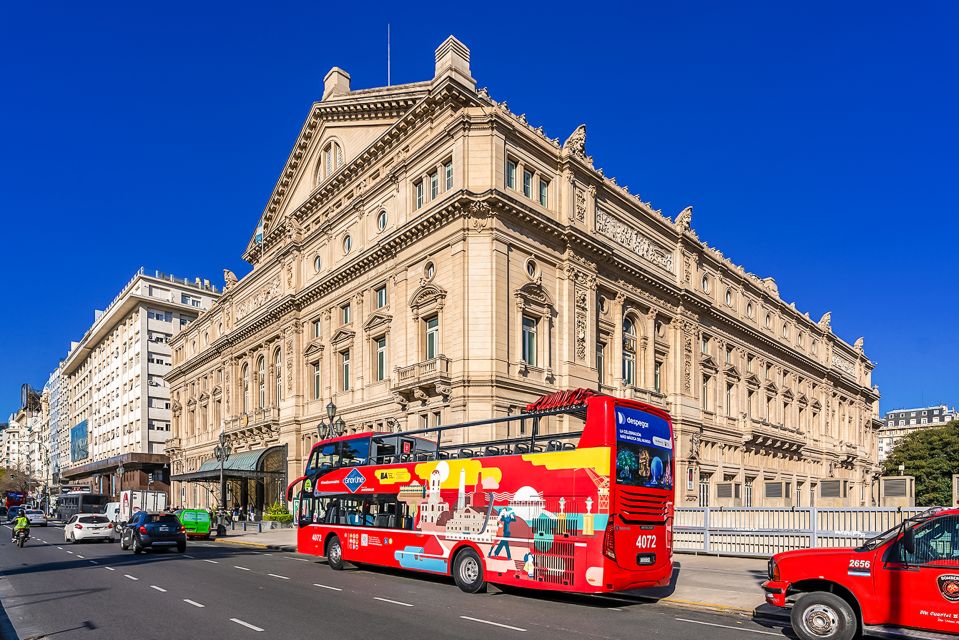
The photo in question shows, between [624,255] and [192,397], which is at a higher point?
[624,255]

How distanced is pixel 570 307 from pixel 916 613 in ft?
104

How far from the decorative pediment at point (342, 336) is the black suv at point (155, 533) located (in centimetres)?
1879

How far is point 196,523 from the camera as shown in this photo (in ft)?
141

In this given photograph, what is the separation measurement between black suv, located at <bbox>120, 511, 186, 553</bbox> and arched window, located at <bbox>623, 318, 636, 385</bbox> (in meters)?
27.9

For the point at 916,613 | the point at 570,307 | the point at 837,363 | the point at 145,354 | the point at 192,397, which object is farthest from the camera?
the point at 145,354

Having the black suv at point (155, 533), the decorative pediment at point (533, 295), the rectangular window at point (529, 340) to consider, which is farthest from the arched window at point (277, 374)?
the black suv at point (155, 533)

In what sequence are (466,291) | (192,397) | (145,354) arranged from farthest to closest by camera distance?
(145,354) < (192,397) < (466,291)

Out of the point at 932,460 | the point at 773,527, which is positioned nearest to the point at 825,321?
the point at 932,460

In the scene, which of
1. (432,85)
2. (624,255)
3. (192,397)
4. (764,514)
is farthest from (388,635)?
(192,397)

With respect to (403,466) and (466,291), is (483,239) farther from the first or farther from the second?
(403,466)

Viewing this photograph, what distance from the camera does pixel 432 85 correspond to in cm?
4200

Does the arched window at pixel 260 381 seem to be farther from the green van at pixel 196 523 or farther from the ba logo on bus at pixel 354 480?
the ba logo on bus at pixel 354 480

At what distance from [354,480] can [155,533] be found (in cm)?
1229

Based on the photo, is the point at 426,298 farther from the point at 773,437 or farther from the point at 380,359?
the point at 773,437
